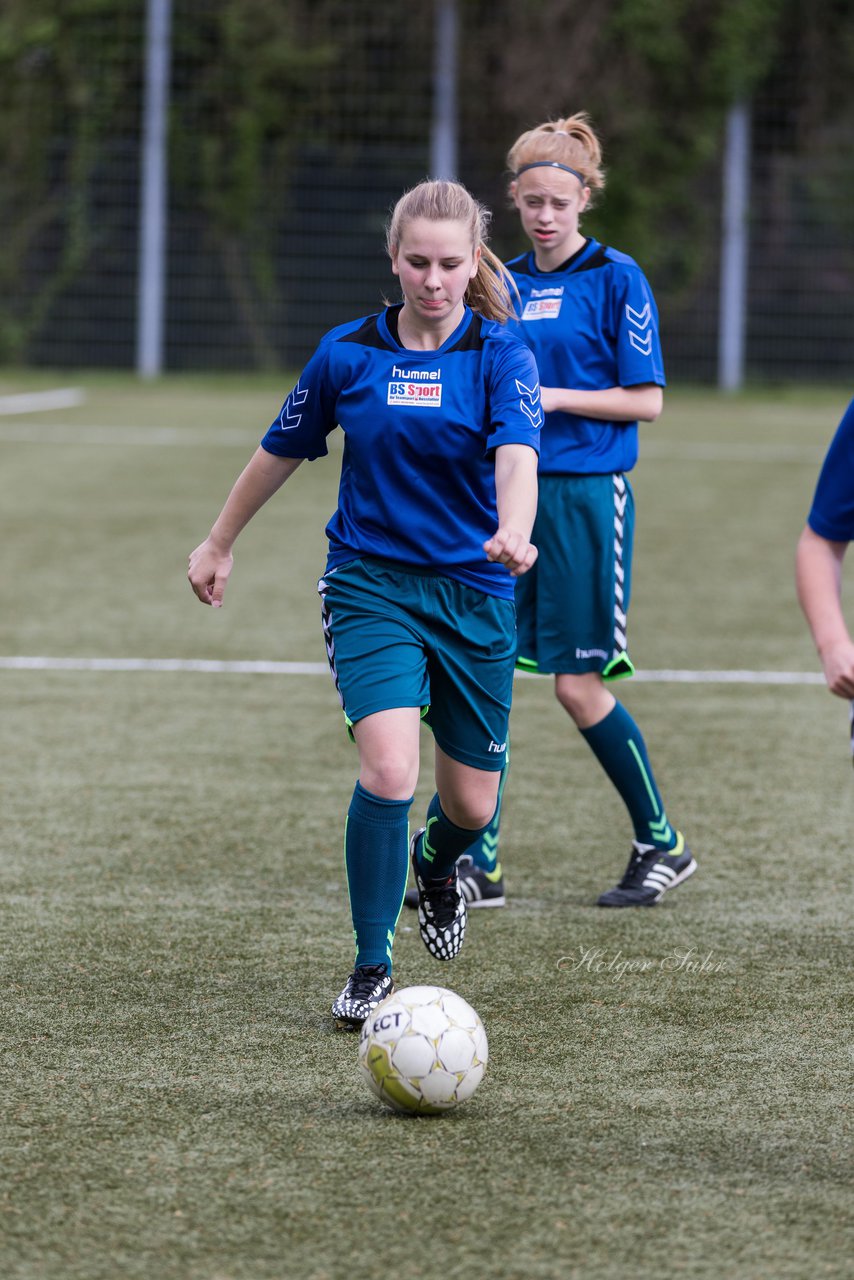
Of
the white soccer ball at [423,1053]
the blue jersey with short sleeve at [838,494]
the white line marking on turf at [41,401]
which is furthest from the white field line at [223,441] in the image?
the blue jersey with short sleeve at [838,494]

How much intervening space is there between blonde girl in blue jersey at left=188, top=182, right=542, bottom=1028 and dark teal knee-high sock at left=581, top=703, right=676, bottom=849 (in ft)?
3.23

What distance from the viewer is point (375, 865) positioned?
3.82 meters

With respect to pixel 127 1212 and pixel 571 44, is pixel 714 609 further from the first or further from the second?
pixel 571 44

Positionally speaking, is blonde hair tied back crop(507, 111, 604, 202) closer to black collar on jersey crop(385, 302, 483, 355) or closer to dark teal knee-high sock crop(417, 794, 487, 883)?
black collar on jersey crop(385, 302, 483, 355)

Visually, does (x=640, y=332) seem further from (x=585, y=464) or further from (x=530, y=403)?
(x=530, y=403)

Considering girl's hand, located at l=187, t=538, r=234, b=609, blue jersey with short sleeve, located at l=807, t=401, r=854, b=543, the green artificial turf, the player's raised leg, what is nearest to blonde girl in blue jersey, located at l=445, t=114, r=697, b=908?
the green artificial turf

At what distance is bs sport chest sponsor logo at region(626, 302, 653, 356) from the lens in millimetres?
4777

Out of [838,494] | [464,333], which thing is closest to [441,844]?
[464,333]

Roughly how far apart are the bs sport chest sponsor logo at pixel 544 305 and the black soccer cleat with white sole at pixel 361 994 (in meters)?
1.85

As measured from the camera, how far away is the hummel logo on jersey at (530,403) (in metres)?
3.77

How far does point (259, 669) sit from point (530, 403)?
4251 millimetres

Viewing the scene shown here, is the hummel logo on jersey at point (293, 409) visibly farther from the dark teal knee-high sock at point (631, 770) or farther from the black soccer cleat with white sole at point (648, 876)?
the black soccer cleat with white sole at point (648, 876)

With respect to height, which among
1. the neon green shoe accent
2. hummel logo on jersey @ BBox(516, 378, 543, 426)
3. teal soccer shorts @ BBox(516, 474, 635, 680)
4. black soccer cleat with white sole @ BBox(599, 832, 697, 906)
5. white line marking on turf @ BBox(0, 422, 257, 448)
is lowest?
white line marking on turf @ BBox(0, 422, 257, 448)

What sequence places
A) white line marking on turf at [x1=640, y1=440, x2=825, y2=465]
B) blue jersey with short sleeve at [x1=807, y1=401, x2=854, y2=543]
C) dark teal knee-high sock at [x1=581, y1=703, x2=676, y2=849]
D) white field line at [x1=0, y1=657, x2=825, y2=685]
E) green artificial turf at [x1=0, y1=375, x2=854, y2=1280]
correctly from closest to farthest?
green artificial turf at [x1=0, y1=375, x2=854, y2=1280] → blue jersey with short sleeve at [x1=807, y1=401, x2=854, y2=543] → dark teal knee-high sock at [x1=581, y1=703, x2=676, y2=849] → white field line at [x1=0, y1=657, x2=825, y2=685] → white line marking on turf at [x1=640, y1=440, x2=825, y2=465]
